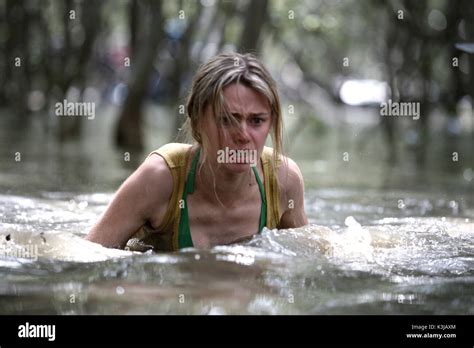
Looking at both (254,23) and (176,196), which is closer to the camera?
(176,196)

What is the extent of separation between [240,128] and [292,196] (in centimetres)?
81

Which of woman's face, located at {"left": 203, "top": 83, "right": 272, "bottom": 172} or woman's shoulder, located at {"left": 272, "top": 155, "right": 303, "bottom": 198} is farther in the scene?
woman's shoulder, located at {"left": 272, "top": 155, "right": 303, "bottom": 198}

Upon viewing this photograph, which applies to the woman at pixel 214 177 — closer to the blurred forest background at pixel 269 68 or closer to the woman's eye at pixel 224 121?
the woman's eye at pixel 224 121

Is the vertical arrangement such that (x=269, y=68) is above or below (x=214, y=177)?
above

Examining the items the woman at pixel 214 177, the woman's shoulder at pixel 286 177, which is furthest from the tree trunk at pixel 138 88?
the woman at pixel 214 177

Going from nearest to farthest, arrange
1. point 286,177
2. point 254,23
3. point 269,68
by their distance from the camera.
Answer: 1. point 286,177
2. point 269,68
3. point 254,23

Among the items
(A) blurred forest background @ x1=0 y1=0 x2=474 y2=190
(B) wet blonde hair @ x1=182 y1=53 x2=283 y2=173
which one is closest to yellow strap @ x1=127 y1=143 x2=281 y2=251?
(B) wet blonde hair @ x1=182 y1=53 x2=283 y2=173

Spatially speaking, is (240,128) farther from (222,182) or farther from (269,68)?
(269,68)

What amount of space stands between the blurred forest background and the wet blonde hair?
115 cm

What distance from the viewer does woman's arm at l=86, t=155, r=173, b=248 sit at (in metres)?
5.27

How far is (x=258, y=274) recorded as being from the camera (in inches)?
190

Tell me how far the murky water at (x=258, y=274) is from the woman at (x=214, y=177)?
0.55 ft

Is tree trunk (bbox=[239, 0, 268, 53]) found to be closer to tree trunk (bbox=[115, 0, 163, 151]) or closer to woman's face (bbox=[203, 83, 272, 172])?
tree trunk (bbox=[115, 0, 163, 151])

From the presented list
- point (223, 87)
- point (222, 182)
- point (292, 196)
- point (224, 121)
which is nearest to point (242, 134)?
point (224, 121)
